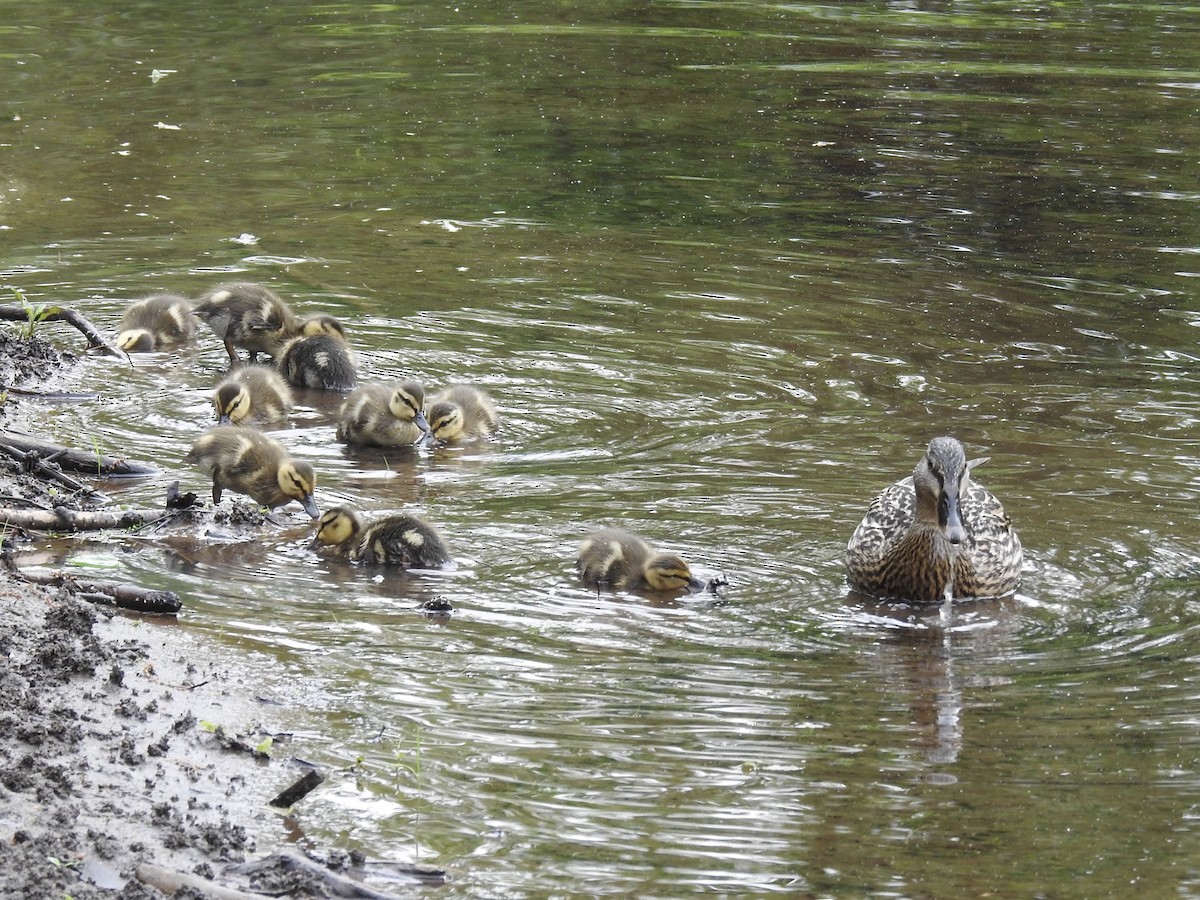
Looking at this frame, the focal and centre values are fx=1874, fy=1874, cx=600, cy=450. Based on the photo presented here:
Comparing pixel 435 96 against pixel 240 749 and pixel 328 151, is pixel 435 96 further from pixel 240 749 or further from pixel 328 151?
pixel 240 749

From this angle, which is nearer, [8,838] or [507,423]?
[8,838]

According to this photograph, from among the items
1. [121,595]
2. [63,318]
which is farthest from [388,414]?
[121,595]

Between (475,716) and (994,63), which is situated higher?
(994,63)

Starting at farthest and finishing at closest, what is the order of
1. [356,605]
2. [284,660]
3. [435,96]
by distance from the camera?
1. [435,96]
2. [356,605]
3. [284,660]

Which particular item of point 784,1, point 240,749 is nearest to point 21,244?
point 240,749

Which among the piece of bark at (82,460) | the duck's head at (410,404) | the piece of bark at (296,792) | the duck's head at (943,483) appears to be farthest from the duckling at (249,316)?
the piece of bark at (296,792)

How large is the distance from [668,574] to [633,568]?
98 millimetres

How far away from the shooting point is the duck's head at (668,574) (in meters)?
5.10

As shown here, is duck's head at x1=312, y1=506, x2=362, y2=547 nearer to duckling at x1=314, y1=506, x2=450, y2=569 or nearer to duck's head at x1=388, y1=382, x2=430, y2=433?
duckling at x1=314, y1=506, x2=450, y2=569

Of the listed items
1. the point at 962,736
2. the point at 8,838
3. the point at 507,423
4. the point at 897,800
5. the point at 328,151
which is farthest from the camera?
the point at 328,151

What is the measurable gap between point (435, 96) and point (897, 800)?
9609 mm

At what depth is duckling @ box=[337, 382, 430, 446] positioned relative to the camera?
6.55 metres

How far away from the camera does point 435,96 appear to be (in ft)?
42.0

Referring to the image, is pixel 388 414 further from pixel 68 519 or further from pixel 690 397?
pixel 68 519
